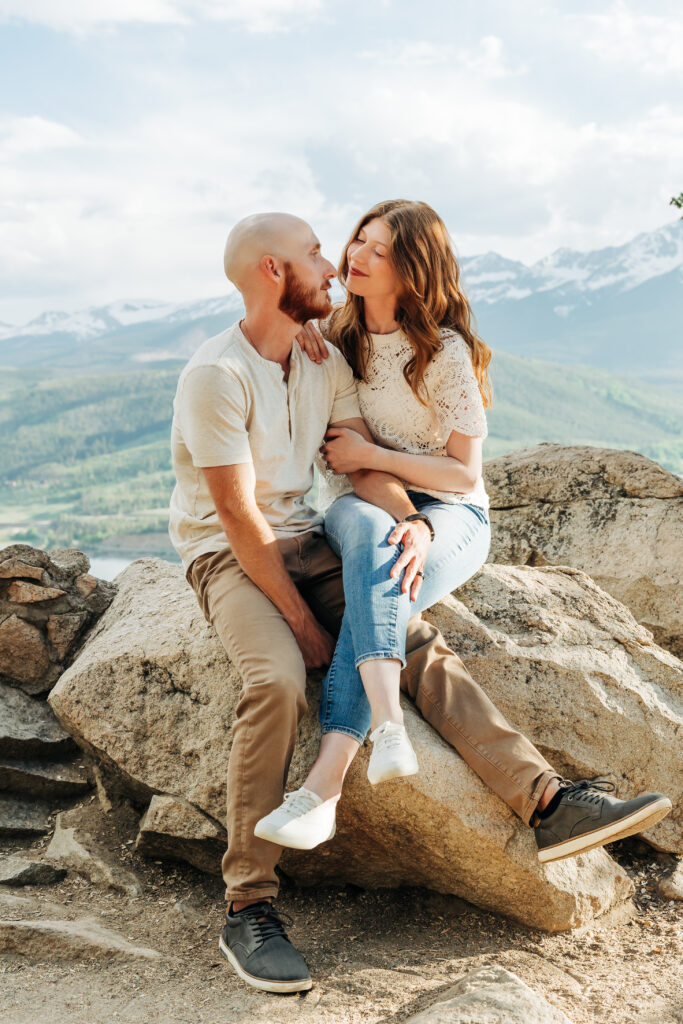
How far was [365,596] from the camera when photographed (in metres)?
4.16

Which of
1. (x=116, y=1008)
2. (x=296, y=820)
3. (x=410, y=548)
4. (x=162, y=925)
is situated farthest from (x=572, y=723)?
(x=116, y=1008)

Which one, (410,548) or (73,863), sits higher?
(410,548)

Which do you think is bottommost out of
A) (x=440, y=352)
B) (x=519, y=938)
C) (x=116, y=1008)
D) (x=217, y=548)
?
(x=519, y=938)

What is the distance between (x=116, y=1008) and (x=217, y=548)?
2193 millimetres

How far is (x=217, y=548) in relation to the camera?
15.4 ft

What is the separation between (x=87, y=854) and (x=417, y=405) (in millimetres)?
3324

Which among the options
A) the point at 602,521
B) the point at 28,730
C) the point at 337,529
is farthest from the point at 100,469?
the point at 337,529

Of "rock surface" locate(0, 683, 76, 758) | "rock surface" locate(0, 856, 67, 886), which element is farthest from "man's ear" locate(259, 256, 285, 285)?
"rock surface" locate(0, 856, 67, 886)

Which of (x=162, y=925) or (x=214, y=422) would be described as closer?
(x=214, y=422)

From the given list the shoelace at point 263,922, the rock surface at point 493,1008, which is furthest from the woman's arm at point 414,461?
the rock surface at point 493,1008

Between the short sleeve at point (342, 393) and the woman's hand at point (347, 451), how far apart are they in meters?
0.17

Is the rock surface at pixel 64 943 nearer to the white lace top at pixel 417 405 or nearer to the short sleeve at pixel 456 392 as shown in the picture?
the white lace top at pixel 417 405

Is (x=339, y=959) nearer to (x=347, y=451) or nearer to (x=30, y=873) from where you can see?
(x=30, y=873)

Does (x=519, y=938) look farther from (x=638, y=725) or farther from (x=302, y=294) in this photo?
(x=302, y=294)
